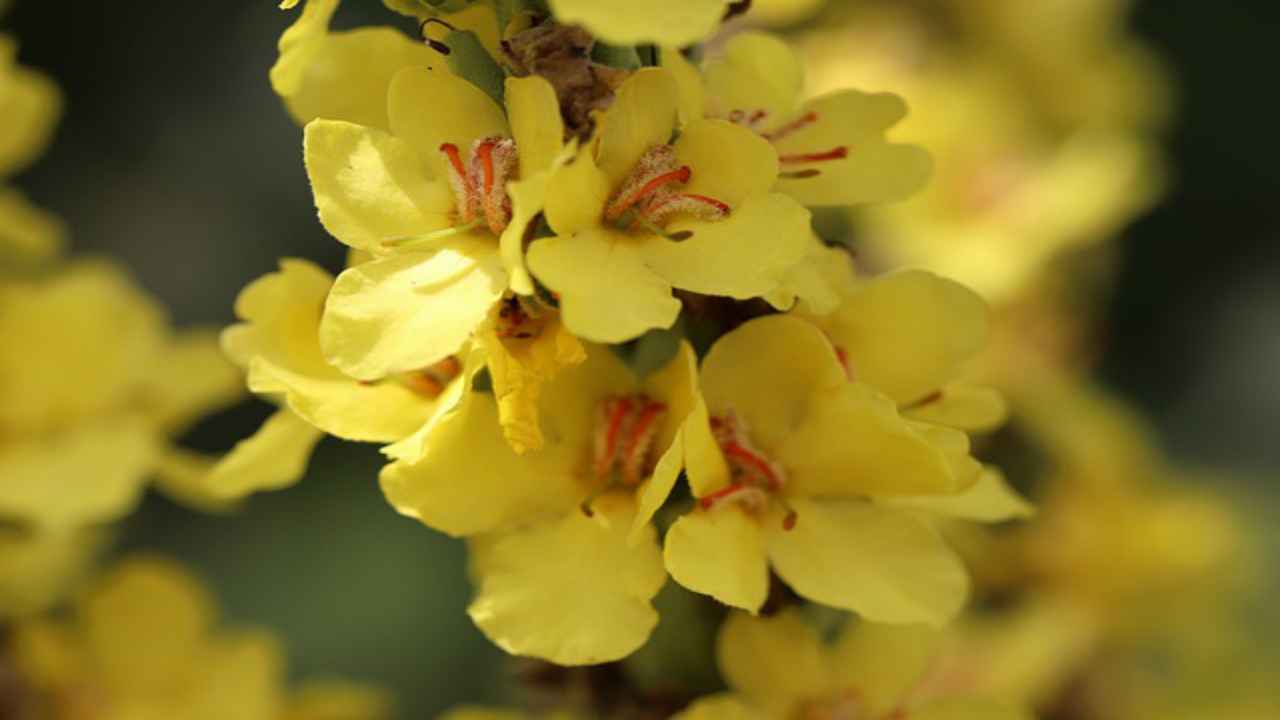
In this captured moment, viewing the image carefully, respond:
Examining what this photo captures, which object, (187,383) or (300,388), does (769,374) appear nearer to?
(300,388)

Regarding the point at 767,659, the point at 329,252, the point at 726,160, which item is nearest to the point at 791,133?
the point at 726,160

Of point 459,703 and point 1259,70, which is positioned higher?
point 1259,70

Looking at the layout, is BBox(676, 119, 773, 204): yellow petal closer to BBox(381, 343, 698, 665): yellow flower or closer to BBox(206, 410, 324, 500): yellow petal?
BBox(381, 343, 698, 665): yellow flower

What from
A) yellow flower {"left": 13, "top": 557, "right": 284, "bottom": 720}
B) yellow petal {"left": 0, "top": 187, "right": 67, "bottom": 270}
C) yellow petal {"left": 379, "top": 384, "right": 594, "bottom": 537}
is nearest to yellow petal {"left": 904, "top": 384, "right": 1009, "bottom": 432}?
yellow petal {"left": 379, "top": 384, "right": 594, "bottom": 537}

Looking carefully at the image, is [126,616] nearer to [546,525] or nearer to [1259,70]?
[546,525]

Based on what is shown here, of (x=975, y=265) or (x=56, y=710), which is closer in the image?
(x=56, y=710)

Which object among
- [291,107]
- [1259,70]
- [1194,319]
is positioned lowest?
[1194,319]

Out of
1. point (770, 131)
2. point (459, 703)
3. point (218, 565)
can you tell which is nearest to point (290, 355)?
point (770, 131)
